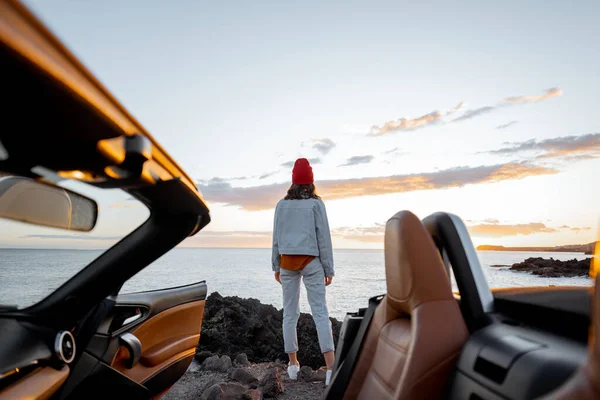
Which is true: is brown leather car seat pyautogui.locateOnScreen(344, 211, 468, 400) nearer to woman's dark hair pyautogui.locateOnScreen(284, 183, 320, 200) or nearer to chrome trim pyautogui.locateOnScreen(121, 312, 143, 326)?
chrome trim pyautogui.locateOnScreen(121, 312, 143, 326)

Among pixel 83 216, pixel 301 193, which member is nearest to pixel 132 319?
pixel 83 216

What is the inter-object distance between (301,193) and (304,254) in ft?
2.08

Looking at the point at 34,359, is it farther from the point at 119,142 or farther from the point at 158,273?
the point at 119,142

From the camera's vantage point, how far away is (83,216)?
154cm

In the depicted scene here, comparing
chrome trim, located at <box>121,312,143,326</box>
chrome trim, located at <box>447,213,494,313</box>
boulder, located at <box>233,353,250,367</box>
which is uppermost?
chrome trim, located at <box>447,213,494,313</box>

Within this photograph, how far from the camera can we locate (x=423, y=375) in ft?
5.72

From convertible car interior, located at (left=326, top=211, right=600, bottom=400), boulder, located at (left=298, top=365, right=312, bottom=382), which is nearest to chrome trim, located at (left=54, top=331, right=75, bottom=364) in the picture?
convertible car interior, located at (left=326, top=211, right=600, bottom=400)

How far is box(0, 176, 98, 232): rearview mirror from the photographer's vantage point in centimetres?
134

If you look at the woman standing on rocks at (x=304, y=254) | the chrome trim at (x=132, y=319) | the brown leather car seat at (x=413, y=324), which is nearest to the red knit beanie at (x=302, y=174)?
the woman standing on rocks at (x=304, y=254)

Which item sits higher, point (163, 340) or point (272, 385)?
point (163, 340)

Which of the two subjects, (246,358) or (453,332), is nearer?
(453,332)

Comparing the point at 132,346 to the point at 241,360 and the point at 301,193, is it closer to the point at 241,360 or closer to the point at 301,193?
the point at 301,193

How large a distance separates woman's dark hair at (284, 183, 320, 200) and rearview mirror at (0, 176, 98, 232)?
3.41 m

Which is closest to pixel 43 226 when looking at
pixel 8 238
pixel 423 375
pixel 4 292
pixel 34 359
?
pixel 8 238
